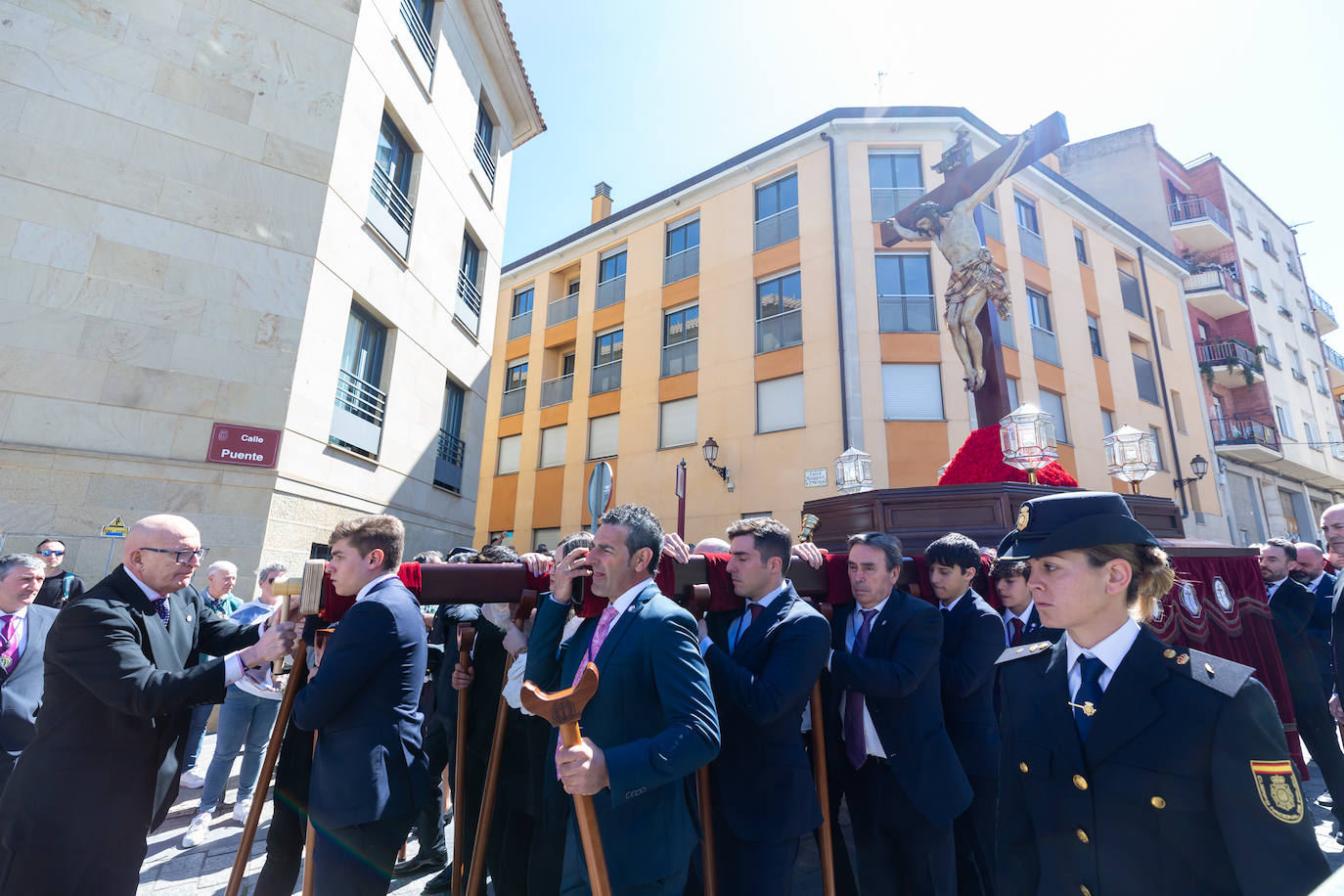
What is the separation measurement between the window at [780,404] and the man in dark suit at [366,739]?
1466cm

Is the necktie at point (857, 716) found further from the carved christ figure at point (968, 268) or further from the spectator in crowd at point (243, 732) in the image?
the carved christ figure at point (968, 268)

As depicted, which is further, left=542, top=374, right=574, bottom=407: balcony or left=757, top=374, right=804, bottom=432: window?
left=542, top=374, right=574, bottom=407: balcony

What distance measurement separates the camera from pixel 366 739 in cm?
264

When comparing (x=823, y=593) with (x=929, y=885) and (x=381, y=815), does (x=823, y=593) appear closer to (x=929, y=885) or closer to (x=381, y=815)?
(x=929, y=885)

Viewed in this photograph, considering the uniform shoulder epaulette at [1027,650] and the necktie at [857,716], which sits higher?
the uniform shoulder epaulette at [1027,650]

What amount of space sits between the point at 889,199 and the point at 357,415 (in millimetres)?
14691

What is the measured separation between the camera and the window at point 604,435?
2017cm

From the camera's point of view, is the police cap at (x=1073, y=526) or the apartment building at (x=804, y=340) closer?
the police cap at (x=1073, y=526)

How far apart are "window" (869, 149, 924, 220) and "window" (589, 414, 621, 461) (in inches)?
388

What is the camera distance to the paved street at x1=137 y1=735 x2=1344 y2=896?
13.1ft

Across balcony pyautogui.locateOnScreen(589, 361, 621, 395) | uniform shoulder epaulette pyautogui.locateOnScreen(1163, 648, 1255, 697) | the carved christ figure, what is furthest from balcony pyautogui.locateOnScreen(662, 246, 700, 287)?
uniform shoulder epaulette pyautogui.locateOnScreen(1163, 648, 1255, 697)

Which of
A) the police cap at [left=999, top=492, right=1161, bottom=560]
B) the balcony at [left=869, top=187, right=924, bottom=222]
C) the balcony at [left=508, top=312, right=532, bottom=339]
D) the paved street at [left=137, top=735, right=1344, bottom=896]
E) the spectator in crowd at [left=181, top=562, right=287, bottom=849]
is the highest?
the balcony at [left=869, top=187, right=924, bottom=222]

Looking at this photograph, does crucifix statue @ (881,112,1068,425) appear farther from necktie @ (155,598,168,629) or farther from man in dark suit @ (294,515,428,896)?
necktie @ (155,598,168,629)

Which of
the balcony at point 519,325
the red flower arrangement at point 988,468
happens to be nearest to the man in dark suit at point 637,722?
the red flower arrangement at point 988,468
